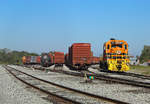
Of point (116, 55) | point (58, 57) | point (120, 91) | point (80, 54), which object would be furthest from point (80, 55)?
point (120, 91)

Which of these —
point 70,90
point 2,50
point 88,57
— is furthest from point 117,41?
point 2,50

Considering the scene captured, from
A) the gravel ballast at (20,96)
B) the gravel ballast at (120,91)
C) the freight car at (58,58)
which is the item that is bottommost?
the gravel ballast at (20,96)

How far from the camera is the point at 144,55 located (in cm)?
9756

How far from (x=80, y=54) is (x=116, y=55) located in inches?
297

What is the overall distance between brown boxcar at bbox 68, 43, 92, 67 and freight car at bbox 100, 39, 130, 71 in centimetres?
621

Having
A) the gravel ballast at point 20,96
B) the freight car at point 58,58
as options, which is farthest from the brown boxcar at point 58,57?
the gravel ballast at point 20,96

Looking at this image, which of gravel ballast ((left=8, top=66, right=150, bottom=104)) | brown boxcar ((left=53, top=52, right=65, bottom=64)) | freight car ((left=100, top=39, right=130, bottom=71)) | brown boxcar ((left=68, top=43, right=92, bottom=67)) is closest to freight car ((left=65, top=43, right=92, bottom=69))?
brown boxcar ((left=68, top=43, right=92, bottom=67))

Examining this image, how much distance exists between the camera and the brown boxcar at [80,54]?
2862 centimetres

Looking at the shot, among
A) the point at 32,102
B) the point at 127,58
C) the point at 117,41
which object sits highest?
the point at 117,41

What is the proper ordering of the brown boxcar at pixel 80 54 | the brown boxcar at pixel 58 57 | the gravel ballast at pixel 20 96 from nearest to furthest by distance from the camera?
1. the gravel ballast at pixel 20 96
2. the brown boxcar at pixel 80 54
3. the brown boxcar at pixel 58 57

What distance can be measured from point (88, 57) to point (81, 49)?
1.42 metres

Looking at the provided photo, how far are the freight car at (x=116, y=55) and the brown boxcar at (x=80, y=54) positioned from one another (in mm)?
6209

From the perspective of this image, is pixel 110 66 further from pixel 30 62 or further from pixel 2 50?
pixel 2 50

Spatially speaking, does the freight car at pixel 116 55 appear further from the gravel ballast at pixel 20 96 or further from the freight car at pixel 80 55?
the gravel ballast at pixel 20 96
